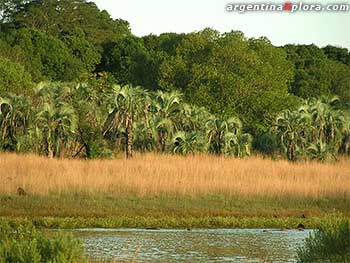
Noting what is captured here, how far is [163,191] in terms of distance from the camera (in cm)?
2803

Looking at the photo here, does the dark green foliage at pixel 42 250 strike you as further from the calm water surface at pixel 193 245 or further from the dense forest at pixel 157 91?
the dense forest at pixel 157 91

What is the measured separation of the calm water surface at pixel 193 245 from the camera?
17156 mm

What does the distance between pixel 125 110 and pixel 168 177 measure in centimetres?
863

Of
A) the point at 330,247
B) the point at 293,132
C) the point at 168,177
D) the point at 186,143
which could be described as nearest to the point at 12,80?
the point at 186,143

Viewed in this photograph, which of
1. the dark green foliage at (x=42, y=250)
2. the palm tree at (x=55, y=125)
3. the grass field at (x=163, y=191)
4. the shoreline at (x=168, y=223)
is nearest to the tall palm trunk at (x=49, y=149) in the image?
the palm tree at (x=55, y=125)

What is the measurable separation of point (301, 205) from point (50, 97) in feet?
44.5

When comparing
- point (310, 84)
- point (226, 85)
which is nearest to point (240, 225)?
point (226, 85)

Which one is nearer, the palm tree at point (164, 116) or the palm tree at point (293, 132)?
the palm tree at point (164, 116)

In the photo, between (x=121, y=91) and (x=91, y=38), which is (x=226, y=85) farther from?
(x=91, y=38)

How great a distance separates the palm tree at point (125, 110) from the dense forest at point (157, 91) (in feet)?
0.17

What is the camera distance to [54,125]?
35875mm

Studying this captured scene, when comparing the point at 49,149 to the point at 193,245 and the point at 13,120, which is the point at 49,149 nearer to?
the point at 13,120

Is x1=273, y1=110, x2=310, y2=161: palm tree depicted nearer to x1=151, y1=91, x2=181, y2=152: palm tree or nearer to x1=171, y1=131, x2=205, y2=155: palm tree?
x1=171, y1=131, x2=205, y2=155: palm tree

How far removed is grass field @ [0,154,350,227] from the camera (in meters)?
26.5
